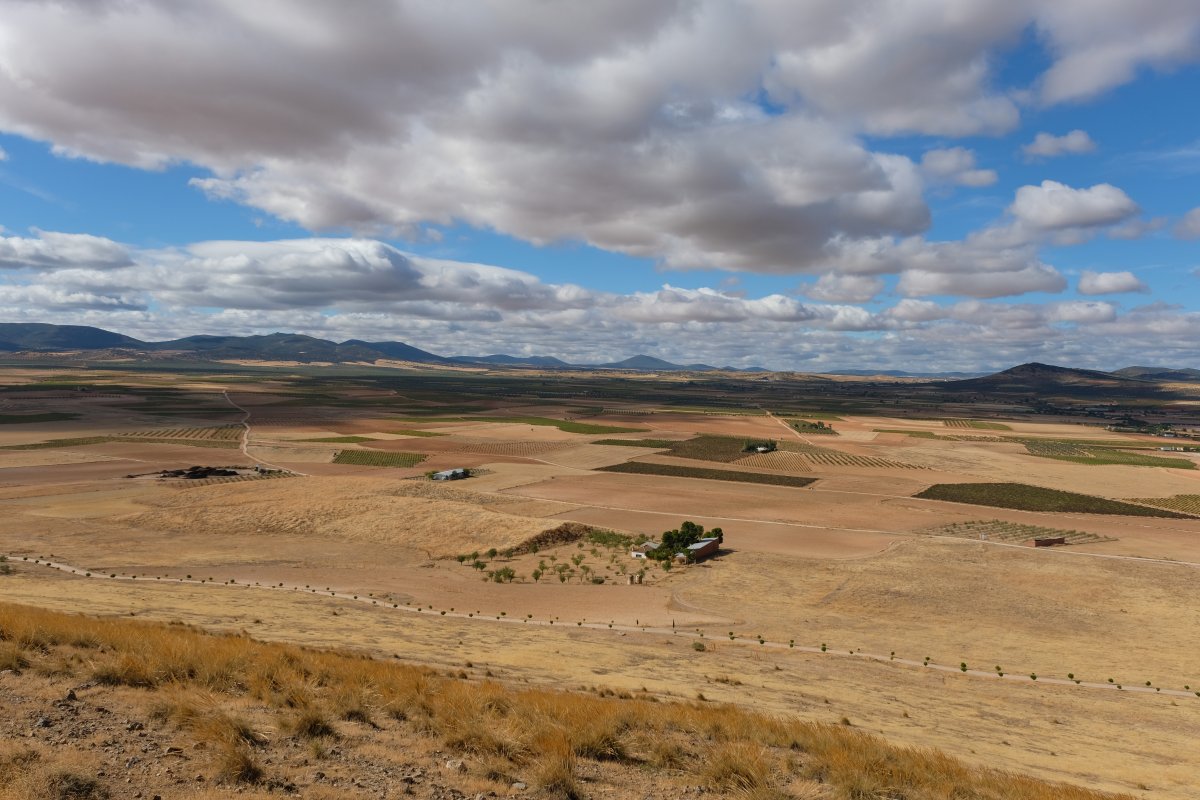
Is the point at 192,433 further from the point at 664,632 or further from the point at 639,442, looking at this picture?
the point at 664,632

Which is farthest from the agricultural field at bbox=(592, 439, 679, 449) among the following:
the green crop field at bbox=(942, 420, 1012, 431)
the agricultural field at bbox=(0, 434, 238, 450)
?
the green crop field at bbox=(942, 420, 1012, 431)

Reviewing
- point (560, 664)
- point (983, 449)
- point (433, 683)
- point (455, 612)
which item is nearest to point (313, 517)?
point (455, 612)

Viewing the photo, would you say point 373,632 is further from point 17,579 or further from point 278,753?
point 17,579

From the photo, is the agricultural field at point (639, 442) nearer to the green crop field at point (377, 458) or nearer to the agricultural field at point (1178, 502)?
the green crop field at point (377, 458)

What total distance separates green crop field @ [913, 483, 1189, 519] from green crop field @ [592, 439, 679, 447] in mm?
50032

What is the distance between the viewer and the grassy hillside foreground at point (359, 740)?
10.9 metres

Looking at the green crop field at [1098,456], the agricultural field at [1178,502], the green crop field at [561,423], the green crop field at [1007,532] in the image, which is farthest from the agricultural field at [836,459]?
the green crop field at [1007,532]

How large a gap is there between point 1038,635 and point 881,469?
6964 cm

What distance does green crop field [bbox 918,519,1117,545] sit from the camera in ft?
190

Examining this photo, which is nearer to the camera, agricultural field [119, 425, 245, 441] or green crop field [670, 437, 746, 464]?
green crop field [670, 437, 746, 464]

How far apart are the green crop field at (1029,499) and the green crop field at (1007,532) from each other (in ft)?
38.3

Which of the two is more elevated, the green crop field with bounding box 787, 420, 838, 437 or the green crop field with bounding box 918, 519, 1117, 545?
the green crop field with bounding box 787, 420, 838, 437

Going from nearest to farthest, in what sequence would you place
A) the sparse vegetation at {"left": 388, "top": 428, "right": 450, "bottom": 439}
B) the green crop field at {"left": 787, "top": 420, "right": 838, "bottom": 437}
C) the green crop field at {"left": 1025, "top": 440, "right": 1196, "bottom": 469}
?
the green crop field at {"left": 1025, "top": 440, "right": 1196, "bottom": 469} < the sparse vegetation at {"left": 388, "top": 428, "right": 450, "bottom": 439} < the green crop field at {"left": 787, "top": 420, "right": 838, "bottom": 437}

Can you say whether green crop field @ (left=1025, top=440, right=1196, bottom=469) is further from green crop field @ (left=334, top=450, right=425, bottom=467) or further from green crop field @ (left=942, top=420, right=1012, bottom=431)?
green crop field @ (left=334, top=450, right=425, bottom=467)
